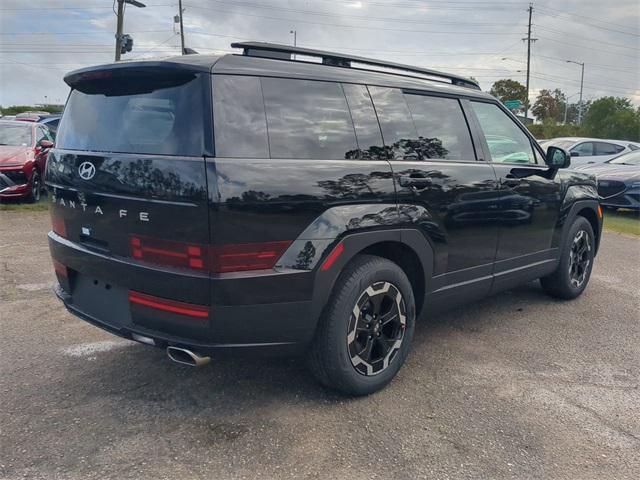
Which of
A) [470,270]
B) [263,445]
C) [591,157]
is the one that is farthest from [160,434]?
[591,157]

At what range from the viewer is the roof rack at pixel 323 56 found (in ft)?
9.75

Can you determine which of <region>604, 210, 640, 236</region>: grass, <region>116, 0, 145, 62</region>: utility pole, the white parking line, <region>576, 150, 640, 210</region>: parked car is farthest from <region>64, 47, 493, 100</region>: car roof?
<region>116, 0, 145, 62</region>: utility pole

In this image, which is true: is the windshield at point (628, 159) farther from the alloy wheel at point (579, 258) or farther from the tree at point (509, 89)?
the tree at point (509, 89)

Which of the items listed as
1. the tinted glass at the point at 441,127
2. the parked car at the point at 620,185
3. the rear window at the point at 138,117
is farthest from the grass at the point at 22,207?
the parked car at the point at 620,185

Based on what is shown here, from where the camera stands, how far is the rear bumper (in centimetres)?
262

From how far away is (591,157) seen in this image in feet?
50.9

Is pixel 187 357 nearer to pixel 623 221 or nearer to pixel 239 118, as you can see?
pixel 239 118

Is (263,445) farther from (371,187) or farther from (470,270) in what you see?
(470,270)

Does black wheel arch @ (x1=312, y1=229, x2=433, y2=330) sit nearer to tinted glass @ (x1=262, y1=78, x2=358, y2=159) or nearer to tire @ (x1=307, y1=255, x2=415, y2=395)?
tire @ (x1=307, y1=255, x2=415, y2=395)

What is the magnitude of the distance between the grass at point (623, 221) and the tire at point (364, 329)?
26.4ft

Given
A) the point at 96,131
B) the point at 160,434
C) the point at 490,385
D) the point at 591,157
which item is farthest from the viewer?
the point at 591,157

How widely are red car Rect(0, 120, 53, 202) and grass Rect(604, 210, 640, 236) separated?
34.4ft

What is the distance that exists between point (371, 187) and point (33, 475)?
2208 millimetres

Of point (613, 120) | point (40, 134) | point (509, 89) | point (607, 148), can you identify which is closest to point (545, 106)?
point (509, 89)
